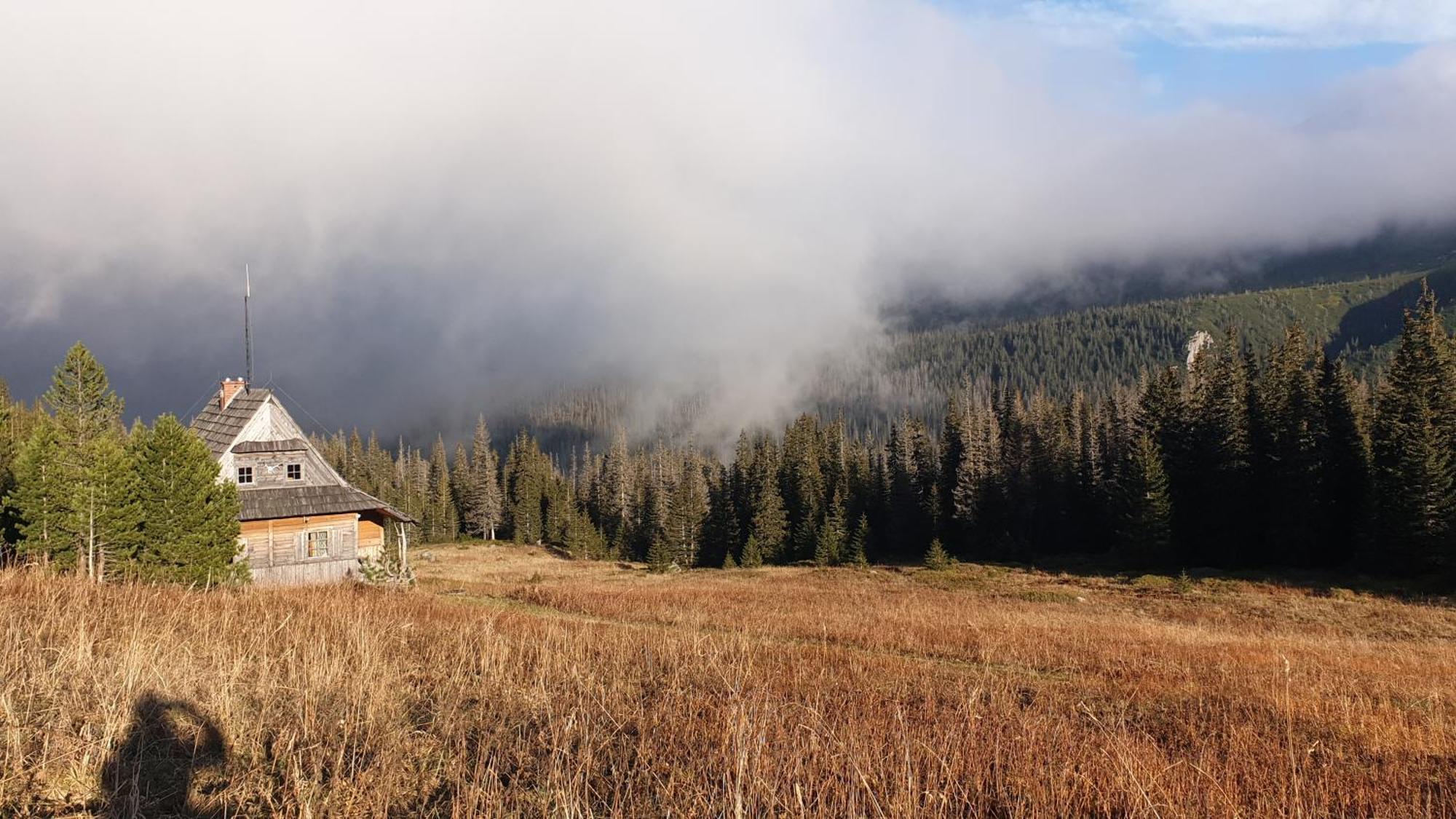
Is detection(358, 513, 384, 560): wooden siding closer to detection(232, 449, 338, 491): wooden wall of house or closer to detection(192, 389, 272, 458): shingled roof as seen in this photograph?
detection(232, 449, 338, 491): wooden wall of house

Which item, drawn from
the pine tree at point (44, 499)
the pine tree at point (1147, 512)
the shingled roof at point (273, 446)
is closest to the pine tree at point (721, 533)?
the pine tree at point (1147, 512)

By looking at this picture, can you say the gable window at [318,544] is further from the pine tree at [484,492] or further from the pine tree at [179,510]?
the pine tree at [484,492]

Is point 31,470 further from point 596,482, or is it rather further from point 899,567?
point 596,482

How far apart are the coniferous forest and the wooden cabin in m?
5.17

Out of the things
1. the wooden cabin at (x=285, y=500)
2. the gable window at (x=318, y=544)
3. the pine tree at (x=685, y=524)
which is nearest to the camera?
the wooden cabin at (x=285, y=500)

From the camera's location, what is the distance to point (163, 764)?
5098 mm

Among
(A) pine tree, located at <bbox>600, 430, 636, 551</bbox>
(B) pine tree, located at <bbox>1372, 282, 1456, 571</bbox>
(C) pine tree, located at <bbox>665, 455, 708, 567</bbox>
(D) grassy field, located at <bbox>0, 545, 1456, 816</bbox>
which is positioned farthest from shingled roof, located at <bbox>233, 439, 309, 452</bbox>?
(A) pine tree, located at <bbox>600, 430, 636, 551</bbox>

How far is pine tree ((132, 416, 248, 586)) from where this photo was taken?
22297 mm

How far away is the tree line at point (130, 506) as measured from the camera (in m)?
21.1

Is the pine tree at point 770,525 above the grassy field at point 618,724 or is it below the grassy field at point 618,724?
below

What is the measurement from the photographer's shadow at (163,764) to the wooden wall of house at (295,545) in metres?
27.9

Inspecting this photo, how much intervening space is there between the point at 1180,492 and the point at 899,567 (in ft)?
80.7

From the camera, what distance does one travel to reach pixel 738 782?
4.41 metres

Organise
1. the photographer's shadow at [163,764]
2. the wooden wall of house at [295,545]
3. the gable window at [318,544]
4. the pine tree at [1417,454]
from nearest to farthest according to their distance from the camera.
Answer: the photographer's shadow at [163,764], the wooden wall of house at [295,545], the gable window at [318,544], the pine tree at [1417,454]
